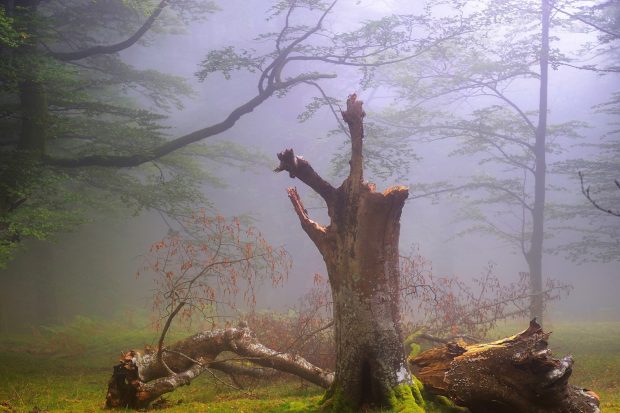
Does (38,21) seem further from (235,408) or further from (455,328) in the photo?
(455,328)

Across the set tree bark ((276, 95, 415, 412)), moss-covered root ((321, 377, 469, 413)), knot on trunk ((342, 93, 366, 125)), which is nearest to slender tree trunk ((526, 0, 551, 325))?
moss-covered root ((321, 377, 469, 413))

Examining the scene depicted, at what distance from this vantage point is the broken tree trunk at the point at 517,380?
5.43 metres

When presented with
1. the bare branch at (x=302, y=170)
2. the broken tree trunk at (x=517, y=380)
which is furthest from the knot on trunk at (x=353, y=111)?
the broken tree trunk at (x=517, y=380)

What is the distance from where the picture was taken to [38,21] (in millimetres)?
9531

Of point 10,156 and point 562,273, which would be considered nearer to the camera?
point 10,156

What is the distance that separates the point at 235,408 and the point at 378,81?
18120 millimetres

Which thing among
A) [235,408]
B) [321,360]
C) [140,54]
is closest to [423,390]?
[235,408]

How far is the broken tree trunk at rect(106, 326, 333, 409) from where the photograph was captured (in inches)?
265

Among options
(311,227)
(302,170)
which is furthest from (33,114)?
(311,227)

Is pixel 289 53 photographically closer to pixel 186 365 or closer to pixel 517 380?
pixel 186 365

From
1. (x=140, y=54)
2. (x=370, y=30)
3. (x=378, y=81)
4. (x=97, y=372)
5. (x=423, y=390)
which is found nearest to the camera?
(x=423, y=390)

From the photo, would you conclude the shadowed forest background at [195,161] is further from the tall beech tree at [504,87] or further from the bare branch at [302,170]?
the bare branch at [302,170]

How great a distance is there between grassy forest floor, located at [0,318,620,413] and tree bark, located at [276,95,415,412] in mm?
931

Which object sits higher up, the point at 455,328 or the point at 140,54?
the point at 140,54
